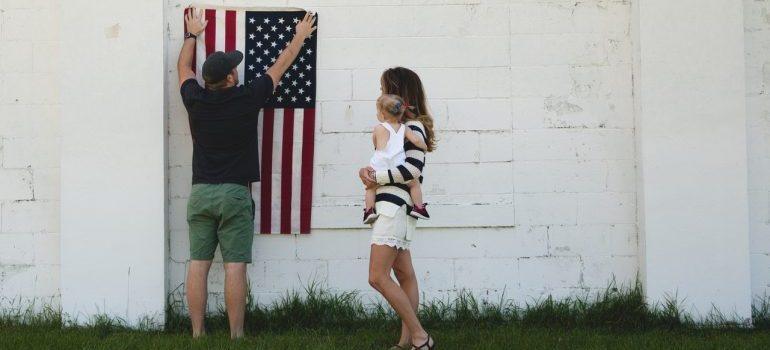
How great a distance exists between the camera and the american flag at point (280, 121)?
7.80 meters

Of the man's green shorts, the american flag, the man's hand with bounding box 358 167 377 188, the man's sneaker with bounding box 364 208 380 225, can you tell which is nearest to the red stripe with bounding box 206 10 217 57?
the american flag

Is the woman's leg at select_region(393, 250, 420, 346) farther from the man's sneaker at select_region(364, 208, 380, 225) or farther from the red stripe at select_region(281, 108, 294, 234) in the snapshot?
the red stripe at select_region(281, 108, 294, 234)

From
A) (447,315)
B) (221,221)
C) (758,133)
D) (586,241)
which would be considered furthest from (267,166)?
(758,133)

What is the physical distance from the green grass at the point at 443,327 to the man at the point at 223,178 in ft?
1.22

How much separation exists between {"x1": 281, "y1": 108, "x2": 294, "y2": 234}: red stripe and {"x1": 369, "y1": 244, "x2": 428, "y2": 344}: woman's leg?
5.19 feet

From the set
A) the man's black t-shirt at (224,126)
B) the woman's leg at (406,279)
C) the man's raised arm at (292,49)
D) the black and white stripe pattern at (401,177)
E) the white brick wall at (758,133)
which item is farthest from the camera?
the white brick wall at (758,133)

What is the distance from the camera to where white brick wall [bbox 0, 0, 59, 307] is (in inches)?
309

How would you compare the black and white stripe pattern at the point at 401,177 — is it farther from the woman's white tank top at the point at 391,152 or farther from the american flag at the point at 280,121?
the american flag at the point at 280,121

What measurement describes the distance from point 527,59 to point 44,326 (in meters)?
4.46

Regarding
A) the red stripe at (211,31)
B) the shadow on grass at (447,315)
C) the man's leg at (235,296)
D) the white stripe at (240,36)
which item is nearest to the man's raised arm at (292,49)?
the white stripe at (240,36)

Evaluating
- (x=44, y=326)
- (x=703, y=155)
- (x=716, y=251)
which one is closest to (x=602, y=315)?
(x=716, y=251)

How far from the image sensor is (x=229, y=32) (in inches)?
308

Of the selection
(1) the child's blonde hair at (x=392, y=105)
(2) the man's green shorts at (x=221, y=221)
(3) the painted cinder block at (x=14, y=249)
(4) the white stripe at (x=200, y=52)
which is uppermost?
(4) the white stripe at (x=200, y=52)

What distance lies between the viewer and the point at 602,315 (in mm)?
7691
